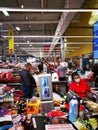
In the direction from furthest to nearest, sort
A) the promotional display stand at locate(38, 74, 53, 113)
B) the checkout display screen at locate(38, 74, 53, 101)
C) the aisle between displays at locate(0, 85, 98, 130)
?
1. the checkout display screen at locate(38, 74, 53, 101)
2. the promotional display stand at locate(38, 74, 53, 113)
3. the aisle between displays at locate(0, 85, 98, 130)

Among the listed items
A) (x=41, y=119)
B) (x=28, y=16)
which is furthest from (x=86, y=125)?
(x=28, y=16)

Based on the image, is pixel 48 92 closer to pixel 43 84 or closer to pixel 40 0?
pixel 43 84

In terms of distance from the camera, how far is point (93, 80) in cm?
1020

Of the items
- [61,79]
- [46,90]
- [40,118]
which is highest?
[61,79]

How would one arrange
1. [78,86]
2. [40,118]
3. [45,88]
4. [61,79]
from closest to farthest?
[40,118] < [45,88] < [78,86] < [61,79]

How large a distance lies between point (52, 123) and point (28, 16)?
38.7 feet

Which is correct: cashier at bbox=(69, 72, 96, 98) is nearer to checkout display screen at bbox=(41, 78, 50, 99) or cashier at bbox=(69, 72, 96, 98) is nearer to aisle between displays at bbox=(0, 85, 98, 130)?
checkout display screen at bbox=(41, 78, 50, 99)

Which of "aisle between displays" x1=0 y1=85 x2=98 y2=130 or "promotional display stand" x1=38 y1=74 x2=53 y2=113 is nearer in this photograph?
"aisle between displays" x1=0 y1=85 x2=98 y2=130

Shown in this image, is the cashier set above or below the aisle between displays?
above

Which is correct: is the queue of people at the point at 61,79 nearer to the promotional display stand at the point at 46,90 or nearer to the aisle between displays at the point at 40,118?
the promotional display stand at the point at 46,90

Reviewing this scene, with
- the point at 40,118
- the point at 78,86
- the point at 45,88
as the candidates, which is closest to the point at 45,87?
the point at 45,88

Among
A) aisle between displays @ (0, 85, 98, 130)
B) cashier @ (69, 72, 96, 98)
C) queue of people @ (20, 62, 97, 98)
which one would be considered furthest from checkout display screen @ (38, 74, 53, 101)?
cashier @ (69, 72, 96, 98)

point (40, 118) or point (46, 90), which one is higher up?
point (46, 90)

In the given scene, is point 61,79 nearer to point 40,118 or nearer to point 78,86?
point 78,86
